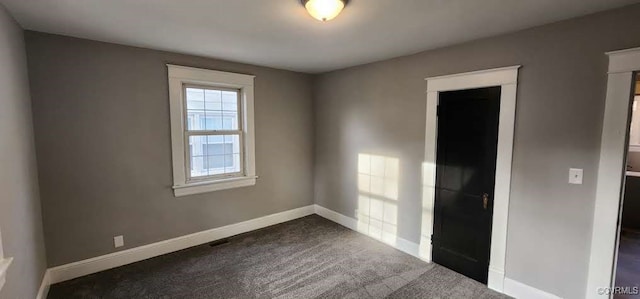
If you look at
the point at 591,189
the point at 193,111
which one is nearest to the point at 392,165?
the point at 591,189

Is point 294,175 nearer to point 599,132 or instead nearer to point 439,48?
point 439,48

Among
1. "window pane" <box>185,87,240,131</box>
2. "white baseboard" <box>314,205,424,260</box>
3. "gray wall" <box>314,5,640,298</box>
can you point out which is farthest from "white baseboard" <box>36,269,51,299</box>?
"gray wall" <box>314,5,640,298</box>

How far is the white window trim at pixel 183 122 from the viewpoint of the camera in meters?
3.19

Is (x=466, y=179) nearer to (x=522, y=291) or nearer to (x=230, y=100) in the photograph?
(x=522, y=291)

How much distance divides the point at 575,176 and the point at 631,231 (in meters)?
3.08

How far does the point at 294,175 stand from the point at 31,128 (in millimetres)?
2991

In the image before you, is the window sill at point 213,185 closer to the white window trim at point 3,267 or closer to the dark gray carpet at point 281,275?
the dark gray carpet at point 281,275

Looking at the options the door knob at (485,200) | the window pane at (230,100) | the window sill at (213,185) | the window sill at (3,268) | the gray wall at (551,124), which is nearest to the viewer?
the window sill at (3,268)

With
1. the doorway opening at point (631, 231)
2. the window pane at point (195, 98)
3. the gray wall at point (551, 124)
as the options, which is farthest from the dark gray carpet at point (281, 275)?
the window pane at point (195, 98)

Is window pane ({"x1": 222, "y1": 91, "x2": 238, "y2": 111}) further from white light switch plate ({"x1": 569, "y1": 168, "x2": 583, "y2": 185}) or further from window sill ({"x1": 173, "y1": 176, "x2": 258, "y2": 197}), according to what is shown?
white light switch plate ({"x1": 569, "y1": 168, "x2": 583, "y2": 185})

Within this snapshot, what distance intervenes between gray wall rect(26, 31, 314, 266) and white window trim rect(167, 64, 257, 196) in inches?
3.1

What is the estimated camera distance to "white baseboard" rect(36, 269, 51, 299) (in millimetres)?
2292

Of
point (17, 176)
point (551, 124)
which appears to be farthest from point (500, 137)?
point (17, 176)

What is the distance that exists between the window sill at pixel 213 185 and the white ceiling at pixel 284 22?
63.2 inches
